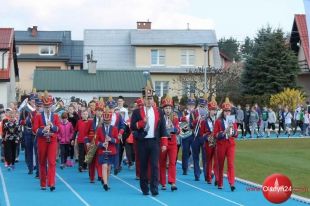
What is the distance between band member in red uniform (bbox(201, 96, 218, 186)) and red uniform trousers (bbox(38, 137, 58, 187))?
341 centimetres

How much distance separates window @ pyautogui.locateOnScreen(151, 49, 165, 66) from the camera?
68.6 metres

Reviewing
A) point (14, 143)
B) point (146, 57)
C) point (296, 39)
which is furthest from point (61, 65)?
point (14, 143)

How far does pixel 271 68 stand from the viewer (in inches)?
2260

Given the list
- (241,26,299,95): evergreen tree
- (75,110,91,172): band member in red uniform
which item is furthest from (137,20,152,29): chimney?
(75,110,91,172): band member in red uniform

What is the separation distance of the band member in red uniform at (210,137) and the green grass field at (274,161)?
111cm

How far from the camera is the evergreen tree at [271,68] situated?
57.5 meters

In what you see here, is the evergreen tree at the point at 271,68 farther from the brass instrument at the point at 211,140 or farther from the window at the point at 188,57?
the brass instrument at the point at 211,140

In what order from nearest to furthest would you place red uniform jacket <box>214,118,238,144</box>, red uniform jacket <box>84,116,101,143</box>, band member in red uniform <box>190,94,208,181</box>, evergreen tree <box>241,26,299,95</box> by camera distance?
red uniform jacket <box>214,118,238,144</box>, red uniform jacket <box>84,116,101,143</box>, band member in red uniform <box>190,94,208,181</box>, evergreen tree <box>241,26,299,95</box>

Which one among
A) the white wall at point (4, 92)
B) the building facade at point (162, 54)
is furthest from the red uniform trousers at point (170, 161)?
the building facade at point (162, 54)

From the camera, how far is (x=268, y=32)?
60.4 meters

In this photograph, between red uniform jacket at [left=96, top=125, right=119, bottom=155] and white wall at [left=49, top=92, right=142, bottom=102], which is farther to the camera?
white wall at [left=49, top=92, right=142, bottom=102]

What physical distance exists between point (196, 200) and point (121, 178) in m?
4.91

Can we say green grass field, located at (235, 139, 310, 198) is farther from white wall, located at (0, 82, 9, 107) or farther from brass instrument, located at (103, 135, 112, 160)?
white wall, located at (0, 82, 9, 107)

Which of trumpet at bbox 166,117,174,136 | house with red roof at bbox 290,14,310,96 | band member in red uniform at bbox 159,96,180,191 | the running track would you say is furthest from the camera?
house with red roof at bbox 290,14,310,96
